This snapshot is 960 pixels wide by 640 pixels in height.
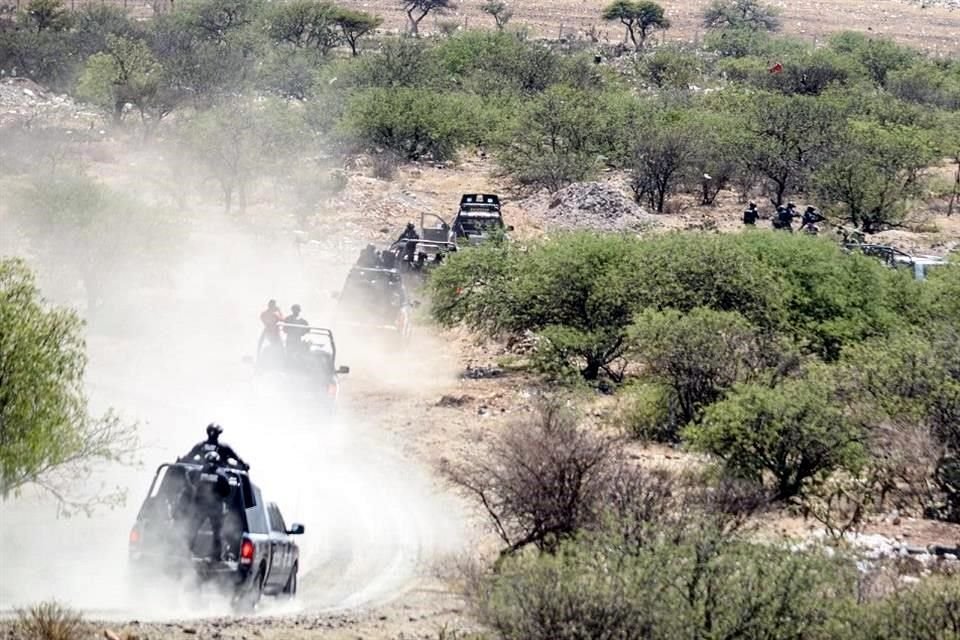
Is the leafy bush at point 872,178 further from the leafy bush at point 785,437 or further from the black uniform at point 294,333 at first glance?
the leafy bush at point 785,437

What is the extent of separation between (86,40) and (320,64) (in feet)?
34.3

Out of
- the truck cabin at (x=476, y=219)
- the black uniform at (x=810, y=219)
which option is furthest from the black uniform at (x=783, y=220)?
the truck cabin at (x=476, y=219)

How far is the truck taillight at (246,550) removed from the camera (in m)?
13.8

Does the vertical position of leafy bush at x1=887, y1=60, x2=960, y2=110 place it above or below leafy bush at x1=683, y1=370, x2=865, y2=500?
above

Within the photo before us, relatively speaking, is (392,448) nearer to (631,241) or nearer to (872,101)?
(631,241)

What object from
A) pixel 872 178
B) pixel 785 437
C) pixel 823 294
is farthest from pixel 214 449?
pixel 872 178

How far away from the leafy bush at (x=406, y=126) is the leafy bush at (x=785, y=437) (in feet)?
112

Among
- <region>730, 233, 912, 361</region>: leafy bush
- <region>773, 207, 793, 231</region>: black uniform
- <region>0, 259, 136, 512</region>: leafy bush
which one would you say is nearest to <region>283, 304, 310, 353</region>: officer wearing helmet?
<region>0, 259, 136, 512</region>: leafy bush

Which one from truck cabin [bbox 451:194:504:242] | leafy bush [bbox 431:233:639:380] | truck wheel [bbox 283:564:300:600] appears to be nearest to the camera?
truck wheel [bbox 283:564:300:600]

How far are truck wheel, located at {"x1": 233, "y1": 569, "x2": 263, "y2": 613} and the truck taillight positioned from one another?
10.5 inches

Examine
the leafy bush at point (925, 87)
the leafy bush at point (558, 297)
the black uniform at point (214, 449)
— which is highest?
the leafy bush at point (925, 87)

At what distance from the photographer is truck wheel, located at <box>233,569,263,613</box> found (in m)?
14.1

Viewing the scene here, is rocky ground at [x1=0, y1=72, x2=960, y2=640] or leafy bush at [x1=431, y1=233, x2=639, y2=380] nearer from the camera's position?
rocky ground at [x1=0, y1=72, x2=960, y2=640]

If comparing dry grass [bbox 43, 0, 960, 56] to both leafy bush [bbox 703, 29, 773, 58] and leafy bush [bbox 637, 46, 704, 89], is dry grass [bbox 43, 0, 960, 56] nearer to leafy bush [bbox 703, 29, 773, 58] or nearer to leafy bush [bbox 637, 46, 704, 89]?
leafy bush [bbox 703, 29, 773, 58]
